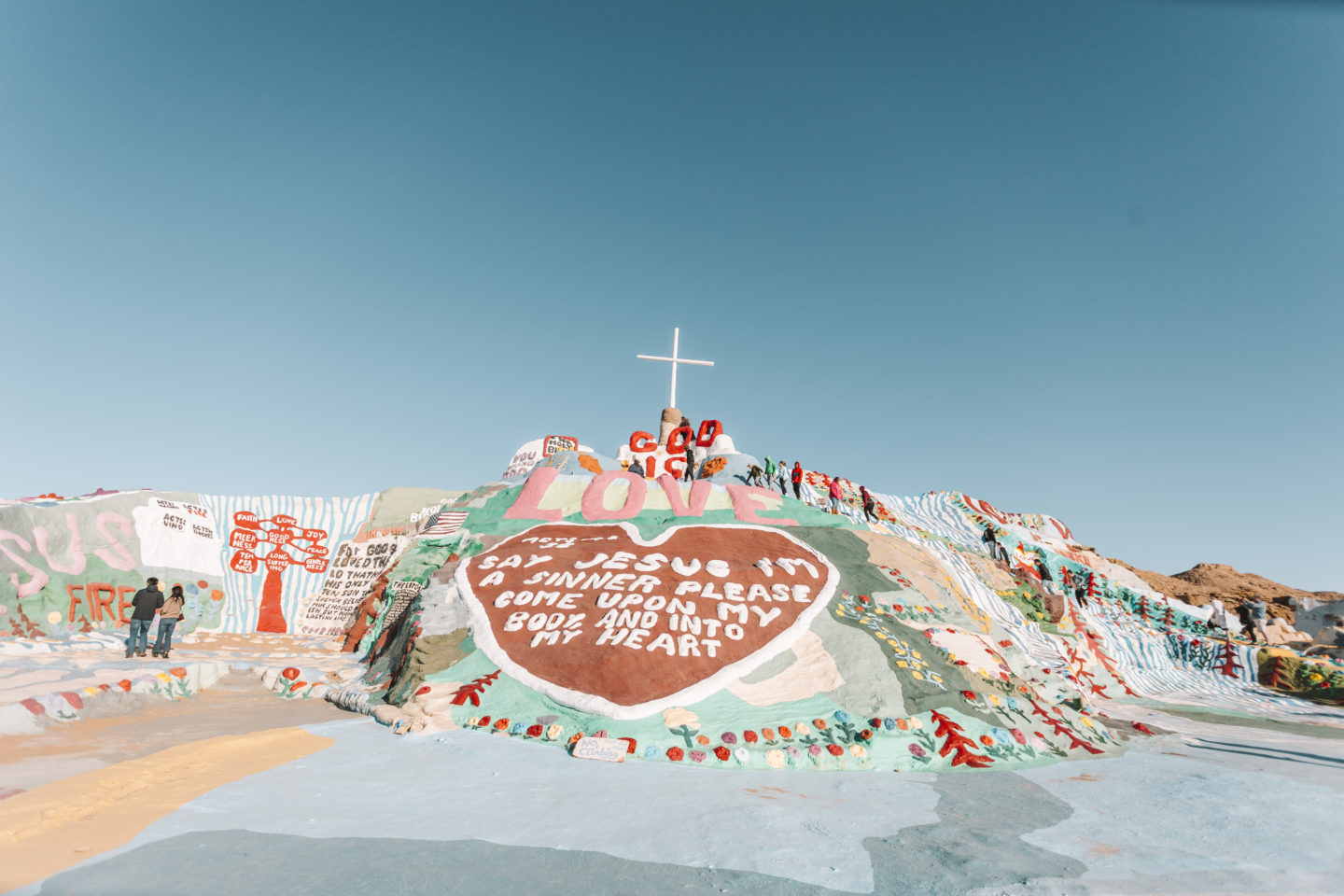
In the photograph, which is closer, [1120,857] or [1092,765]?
[1120,857]

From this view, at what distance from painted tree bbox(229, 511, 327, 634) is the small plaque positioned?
45.4 feet

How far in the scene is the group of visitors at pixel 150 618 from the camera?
1192 cm

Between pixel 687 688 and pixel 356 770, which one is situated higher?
pixel 687 688

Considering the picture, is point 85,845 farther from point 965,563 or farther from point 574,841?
point 965,563

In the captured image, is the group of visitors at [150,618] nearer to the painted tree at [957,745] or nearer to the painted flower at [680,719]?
the painted flower at [680,719]

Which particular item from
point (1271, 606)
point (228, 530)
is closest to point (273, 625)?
point (228, 530)

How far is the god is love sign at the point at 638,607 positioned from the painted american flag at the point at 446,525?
3.00 m

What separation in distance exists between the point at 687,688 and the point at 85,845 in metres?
5.72

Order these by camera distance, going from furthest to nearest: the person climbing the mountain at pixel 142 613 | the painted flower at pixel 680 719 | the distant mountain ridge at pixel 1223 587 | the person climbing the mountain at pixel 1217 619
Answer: the distant mountain ridge at pixel 1223 587, the person climbing the mountain at pixel 1217 619, the person climbing the mountain at pixel 142 613, the painted flower at pixel 680 719

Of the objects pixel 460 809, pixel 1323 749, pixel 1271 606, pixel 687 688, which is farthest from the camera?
pixel 1271 606

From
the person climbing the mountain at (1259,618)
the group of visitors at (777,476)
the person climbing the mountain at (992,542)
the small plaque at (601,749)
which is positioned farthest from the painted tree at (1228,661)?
the small plaque at (601,749)

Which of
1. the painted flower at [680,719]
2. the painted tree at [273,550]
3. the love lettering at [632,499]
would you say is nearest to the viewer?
the painted flower at [680,719]

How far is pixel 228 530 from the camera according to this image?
60.6 ft

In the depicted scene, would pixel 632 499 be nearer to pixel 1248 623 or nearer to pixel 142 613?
pixel 142 613
